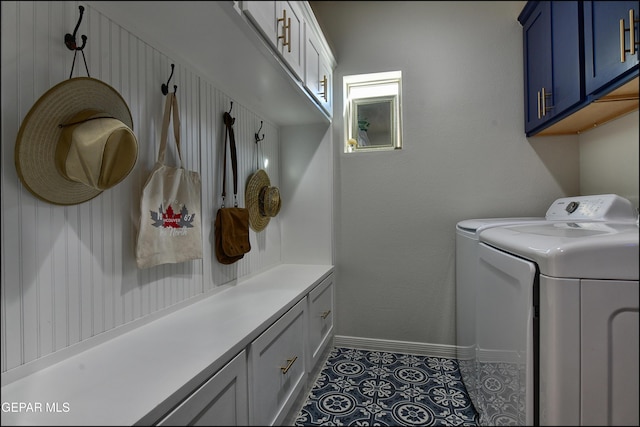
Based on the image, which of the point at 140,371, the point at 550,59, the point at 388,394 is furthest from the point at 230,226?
the point at 550,59

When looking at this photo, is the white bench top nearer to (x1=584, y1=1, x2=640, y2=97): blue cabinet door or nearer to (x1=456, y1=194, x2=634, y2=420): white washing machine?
(x1=456, y1=194, x2=634, y2=420): white washing machine

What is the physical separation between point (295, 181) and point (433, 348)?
1299 mm

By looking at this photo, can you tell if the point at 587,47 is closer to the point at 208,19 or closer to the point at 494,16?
the point at 494,16

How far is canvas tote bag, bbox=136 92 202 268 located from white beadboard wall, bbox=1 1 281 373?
0.04 metres

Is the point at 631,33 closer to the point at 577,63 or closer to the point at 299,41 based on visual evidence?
the point at 577,63

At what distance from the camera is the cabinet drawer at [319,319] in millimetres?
1377

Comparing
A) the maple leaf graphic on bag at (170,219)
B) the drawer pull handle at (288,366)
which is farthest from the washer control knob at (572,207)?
the maple leaf graphic on bag at (170,219)

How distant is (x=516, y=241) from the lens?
0.76 m

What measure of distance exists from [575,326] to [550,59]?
4.17ft

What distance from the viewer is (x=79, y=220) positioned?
2.27ft

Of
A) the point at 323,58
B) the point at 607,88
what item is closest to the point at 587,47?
the point at 607,88

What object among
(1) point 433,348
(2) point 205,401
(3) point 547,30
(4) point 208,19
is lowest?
(1) point 433,348

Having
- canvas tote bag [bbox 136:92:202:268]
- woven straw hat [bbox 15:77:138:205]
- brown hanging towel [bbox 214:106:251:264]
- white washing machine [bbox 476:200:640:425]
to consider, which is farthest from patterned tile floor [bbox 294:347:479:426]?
woven straw hat [bbox 15:77:138:205]

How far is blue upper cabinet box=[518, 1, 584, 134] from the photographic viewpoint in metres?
1.12
